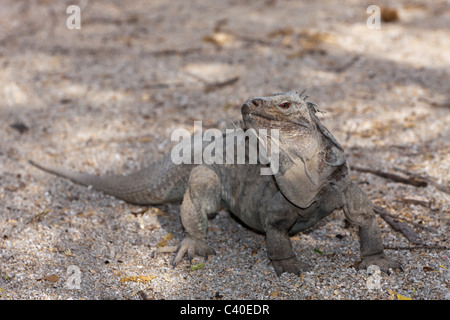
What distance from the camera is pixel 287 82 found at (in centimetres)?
684

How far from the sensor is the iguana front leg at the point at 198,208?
4.13 metres

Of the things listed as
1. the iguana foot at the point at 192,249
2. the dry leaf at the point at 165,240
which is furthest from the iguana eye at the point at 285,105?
the dry leaf at the point at 165,240

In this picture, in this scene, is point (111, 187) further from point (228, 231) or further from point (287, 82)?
point (287, 82)

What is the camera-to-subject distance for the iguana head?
10.5 feet

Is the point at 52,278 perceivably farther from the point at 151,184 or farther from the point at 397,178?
the point at 397,178

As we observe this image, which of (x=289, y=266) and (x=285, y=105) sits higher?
(x=285, y=105)

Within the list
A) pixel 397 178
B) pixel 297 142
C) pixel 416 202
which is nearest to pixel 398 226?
pixel 416 202

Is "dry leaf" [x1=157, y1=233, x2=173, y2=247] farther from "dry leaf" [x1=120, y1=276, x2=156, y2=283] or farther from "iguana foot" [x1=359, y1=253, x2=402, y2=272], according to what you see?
"iguana foot" [x1=359, y1=253, x2=402, y2=272]

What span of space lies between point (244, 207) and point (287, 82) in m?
3.17

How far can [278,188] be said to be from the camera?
12.2 feet

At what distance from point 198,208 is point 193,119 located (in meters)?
2.19

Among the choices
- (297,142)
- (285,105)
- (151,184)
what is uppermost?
(285,105)

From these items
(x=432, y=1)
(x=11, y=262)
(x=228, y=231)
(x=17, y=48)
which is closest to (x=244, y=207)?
(x=228, y=231)

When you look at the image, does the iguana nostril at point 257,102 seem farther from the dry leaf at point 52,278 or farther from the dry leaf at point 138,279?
the dry leaf at point 52,278
